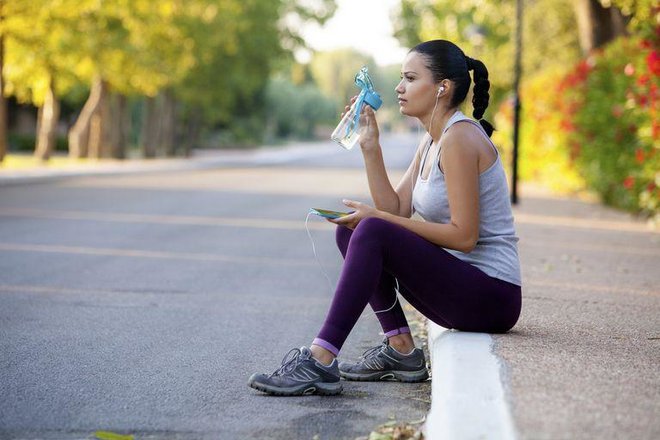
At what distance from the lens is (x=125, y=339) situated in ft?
21.3

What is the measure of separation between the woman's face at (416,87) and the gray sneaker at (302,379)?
1338mm

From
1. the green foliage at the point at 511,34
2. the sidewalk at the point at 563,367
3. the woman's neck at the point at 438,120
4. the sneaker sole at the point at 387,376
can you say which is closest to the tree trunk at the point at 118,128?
the green foliage at the point at 511,34

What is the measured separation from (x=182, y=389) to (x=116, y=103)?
3788 centimetres

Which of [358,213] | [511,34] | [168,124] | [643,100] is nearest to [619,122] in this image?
[643,100]

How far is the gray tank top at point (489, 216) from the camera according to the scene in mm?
5238

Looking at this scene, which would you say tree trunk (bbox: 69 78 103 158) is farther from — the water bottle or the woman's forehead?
the woman's forehead

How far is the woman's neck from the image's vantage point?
541 centimetres

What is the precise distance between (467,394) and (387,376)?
141 cm

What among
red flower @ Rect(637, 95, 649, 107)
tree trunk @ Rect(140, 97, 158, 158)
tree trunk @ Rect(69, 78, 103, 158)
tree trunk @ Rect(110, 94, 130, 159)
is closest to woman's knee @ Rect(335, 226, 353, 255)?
red flower @ Rect(637, 95, 649, 107)

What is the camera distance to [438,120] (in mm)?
5422

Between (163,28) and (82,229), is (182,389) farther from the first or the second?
(163,28)

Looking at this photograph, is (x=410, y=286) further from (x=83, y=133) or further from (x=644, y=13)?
(x=83, y=133)

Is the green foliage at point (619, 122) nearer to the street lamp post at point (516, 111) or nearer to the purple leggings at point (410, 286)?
the street lamp post at point (516, 111)

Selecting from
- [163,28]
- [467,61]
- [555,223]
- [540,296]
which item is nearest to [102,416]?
[467,61]
